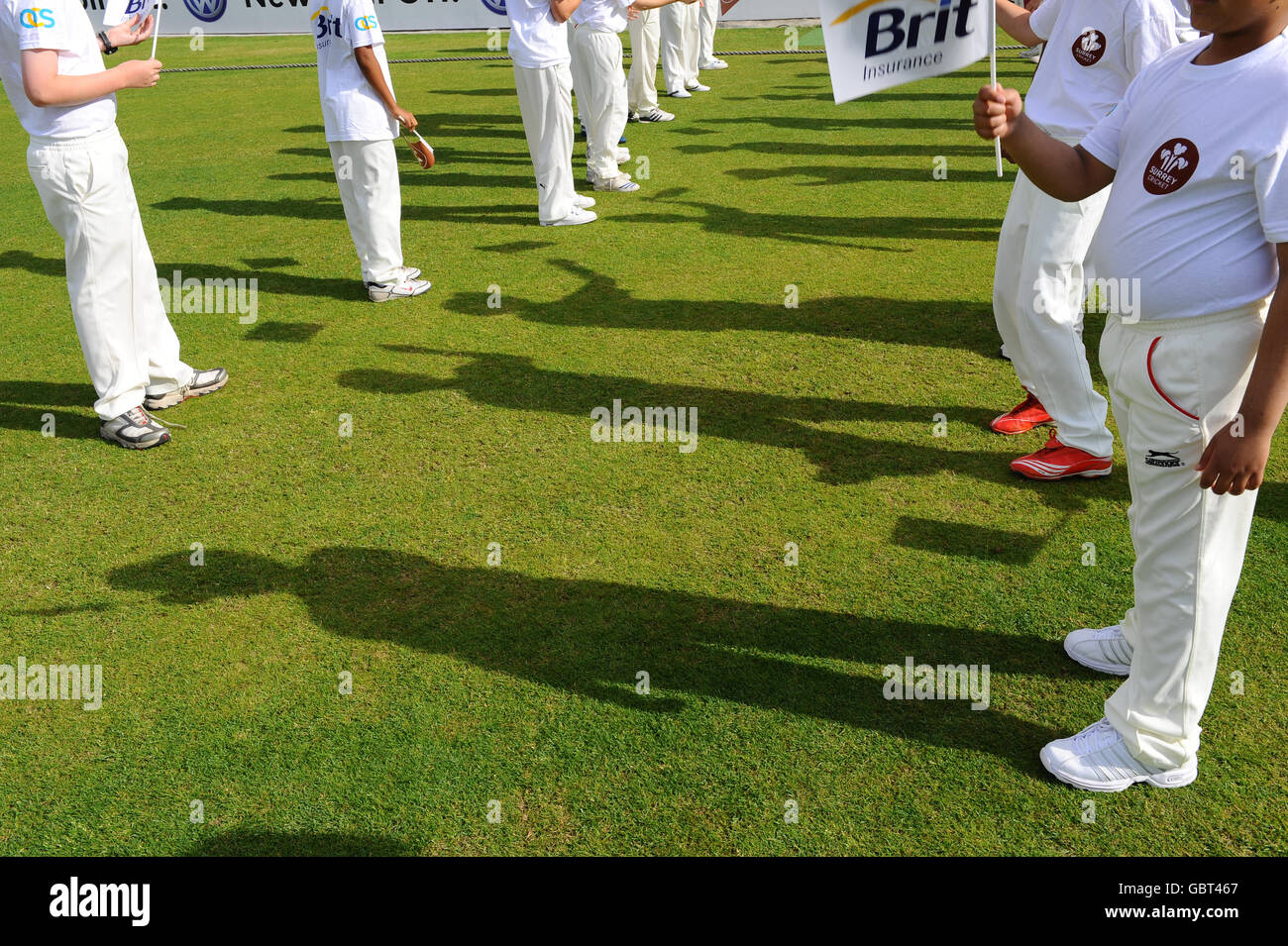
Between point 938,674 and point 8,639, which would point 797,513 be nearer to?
point 938,674

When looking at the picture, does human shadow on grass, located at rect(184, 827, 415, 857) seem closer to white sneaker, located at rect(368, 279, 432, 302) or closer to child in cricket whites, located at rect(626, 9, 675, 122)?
white sneaker, located at rect(368, 279, 432, 302)

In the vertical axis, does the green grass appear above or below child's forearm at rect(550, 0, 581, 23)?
below

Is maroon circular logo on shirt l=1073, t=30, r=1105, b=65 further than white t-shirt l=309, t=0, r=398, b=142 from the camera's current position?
No

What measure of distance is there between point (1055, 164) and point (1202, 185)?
1.46 ft

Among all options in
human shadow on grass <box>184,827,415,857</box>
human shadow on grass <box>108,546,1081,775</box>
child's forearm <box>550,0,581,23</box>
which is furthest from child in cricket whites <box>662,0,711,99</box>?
human shadow on grass <box>184,827,415,857</box>

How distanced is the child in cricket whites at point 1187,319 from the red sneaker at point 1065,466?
1.77 m

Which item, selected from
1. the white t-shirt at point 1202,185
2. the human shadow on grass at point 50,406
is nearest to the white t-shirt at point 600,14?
the human shadow on grass at point 50,406

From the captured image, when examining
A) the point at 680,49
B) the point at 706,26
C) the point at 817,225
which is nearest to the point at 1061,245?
the point at 817,225

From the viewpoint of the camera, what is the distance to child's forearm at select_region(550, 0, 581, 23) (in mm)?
8031

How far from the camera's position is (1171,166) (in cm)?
254

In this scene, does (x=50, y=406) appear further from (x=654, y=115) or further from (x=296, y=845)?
(x=654, y=115)

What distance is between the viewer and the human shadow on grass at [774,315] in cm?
626

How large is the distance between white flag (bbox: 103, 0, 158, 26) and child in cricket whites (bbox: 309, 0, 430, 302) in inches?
51.1

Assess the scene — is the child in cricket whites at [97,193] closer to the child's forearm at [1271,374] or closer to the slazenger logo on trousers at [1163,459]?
the slazenger logo on trousers at [1163,459]
